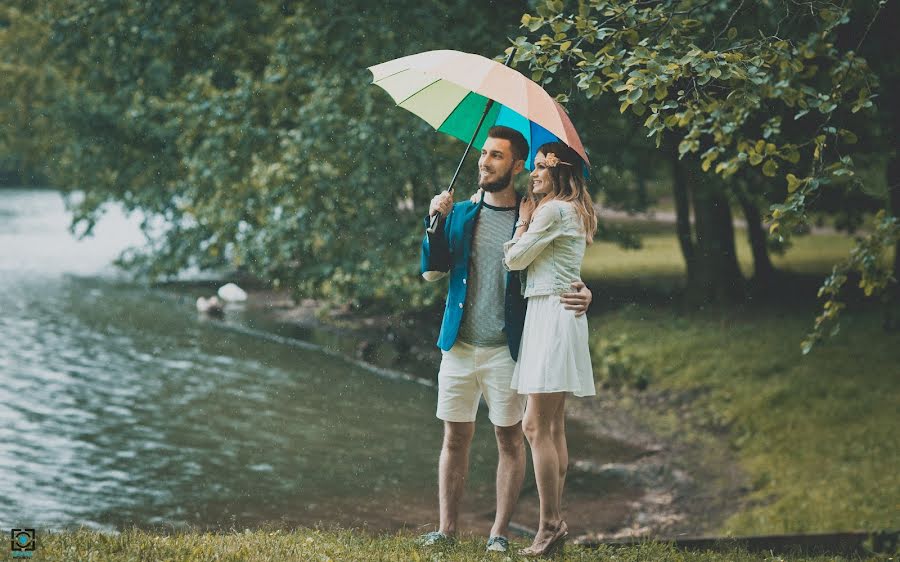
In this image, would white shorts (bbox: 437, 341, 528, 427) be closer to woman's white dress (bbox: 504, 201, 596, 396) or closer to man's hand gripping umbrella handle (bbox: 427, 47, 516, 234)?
woman's white dress (bbox: 504, 201, 596, 396)

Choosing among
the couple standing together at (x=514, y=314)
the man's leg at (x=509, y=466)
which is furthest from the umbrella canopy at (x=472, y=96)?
the man's leg at (x=509, y=466)

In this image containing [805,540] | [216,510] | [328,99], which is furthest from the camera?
[328,99]

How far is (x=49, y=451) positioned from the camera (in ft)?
37.3

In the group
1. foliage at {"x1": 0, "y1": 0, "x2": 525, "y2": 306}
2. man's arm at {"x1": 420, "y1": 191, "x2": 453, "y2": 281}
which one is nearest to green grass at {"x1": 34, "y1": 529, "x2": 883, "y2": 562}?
man's arm at {"x1": 420, "y1": 191, "x2": 453, "y2": 281}

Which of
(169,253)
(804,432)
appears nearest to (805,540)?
(804,432)

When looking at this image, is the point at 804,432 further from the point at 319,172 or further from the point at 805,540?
the point at 319,172

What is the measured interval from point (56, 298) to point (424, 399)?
10592mm

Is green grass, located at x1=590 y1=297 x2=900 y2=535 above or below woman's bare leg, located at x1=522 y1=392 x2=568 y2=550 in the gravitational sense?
below

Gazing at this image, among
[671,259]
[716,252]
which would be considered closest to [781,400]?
[716,252]

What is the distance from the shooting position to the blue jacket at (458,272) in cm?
569

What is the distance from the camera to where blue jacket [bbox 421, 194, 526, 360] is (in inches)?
224

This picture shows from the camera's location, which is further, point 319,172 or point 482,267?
point 319,172

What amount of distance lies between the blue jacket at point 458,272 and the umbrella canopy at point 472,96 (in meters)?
0.50

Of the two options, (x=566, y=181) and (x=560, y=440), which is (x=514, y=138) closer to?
(x=566, y=181)
